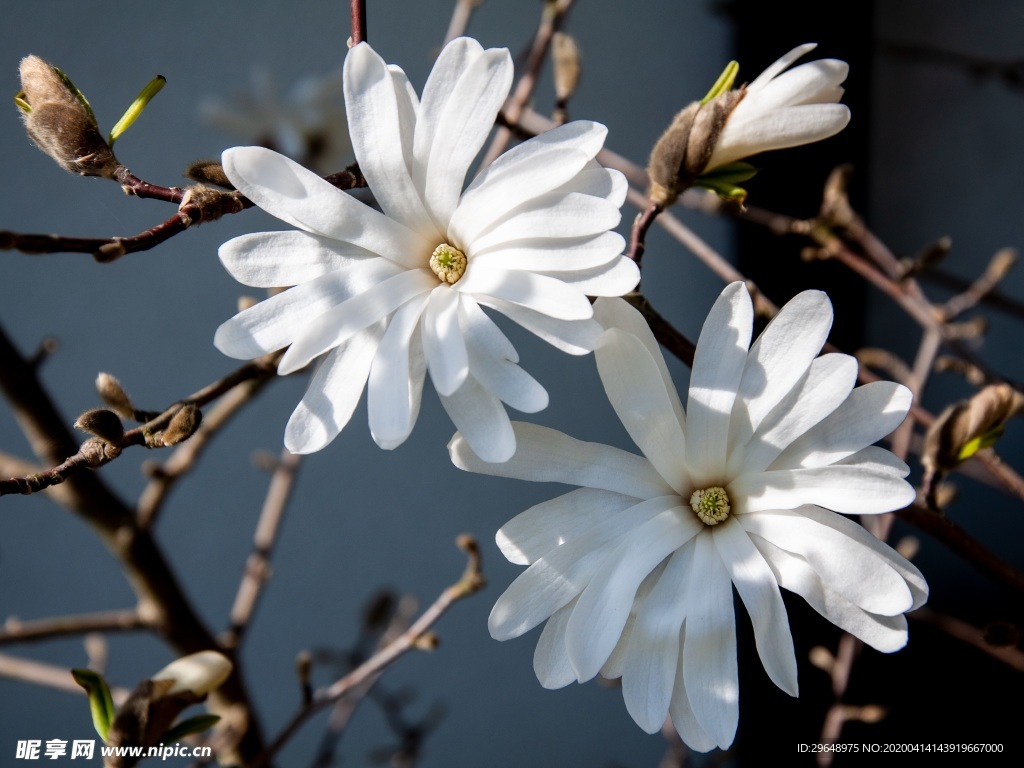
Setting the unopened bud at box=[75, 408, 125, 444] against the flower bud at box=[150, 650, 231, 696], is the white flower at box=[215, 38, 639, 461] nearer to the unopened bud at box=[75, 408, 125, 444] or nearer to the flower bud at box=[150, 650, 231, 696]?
the unopened bud at box=[75, 408, 125, 444]

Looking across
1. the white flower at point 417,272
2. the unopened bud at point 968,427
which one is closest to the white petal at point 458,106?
the white flower at point 417,272

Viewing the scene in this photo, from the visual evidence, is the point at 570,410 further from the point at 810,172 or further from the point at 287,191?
the point at 287,191

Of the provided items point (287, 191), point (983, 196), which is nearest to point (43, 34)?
point (287, 191)

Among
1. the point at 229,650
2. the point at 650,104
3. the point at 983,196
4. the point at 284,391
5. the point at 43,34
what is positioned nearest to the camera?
the point at 229,650

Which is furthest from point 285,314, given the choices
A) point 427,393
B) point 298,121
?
point 427,393

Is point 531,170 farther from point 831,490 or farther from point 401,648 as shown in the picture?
point 401,648

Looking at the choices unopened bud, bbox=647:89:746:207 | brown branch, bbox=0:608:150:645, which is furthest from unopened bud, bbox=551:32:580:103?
brown branch, bbox=0:608:150:645
